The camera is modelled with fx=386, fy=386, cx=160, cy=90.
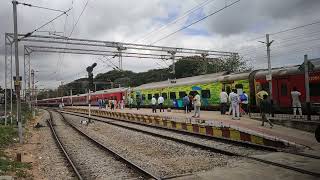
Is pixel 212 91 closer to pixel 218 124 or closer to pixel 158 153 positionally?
pixel 218 124

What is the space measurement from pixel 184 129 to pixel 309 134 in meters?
7.37

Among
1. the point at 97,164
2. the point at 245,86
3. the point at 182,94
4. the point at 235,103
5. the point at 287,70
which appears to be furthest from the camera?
the point at 182,94

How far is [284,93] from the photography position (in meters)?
22.8

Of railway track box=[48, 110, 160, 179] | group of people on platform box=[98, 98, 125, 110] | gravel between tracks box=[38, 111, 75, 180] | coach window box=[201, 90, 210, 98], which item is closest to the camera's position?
railway track box=[48, 110, 160, 179]

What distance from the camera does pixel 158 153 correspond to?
14.0 m

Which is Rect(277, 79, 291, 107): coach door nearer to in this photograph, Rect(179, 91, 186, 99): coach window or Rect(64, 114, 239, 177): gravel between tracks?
Rect(64, 114, 239, 177): gravel between tracks

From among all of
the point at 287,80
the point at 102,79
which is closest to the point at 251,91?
the point at 287,80

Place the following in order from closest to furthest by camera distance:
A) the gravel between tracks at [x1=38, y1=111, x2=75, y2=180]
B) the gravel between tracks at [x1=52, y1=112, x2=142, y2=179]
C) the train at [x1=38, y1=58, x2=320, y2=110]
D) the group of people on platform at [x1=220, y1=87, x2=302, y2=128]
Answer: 1. the gravel between tracks at [x1=52, y1=112, x2=142, y2=179]
2. the gravel between tracks at [x1=38, y1=111, x2=75, y2=180]
3. the group of people on platform at [x1=220, y1=87, x2=302, y2=128]
4. the train at [x1=38, y1=58, x2=320, y2=110]

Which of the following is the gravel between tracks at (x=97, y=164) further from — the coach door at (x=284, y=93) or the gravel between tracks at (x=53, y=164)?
the coach door at (x=284, y=93)

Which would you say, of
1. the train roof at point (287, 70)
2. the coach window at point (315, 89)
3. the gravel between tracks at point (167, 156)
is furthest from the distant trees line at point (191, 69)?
the gravel between tracks at point (167, 156)

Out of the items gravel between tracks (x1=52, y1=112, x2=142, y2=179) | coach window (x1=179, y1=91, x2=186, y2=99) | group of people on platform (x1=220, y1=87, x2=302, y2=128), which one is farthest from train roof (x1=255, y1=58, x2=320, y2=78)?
gravel between tracks (x1=52, y1=112, x2=142, y2=179)

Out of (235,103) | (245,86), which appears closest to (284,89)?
(245,86)

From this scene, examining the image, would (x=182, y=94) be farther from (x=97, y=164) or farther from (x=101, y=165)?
(x=101, y=165)

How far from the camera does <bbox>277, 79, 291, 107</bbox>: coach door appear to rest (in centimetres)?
2244
